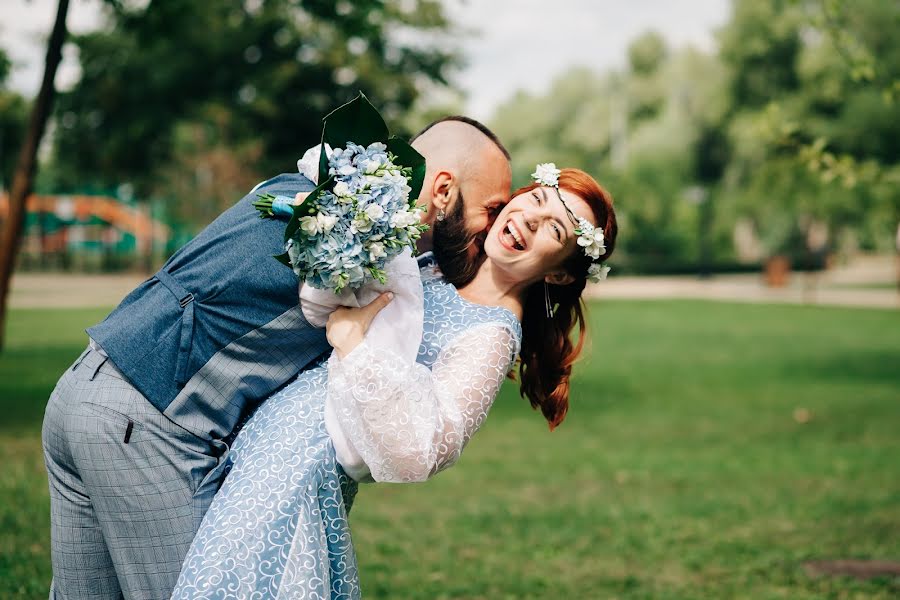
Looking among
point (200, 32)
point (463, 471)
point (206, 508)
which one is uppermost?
point (200, 32)

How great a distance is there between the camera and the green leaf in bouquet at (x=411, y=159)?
2.56 metres

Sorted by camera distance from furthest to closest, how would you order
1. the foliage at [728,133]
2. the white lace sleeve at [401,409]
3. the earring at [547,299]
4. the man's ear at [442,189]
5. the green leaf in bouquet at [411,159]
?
the foliage at [728,133] < the earring at [547,299] < the man's ear at [442,189] < the green leaf in bouquet at [411,159] < the white lace sleeve at [401,409]

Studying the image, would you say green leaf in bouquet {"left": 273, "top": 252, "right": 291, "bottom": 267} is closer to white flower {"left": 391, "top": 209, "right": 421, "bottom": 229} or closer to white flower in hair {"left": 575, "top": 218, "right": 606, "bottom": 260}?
white flower {"left": 391, "top": 209, "right": 421, "bottom": 229}

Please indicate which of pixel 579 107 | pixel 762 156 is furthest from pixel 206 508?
pixel 579 107

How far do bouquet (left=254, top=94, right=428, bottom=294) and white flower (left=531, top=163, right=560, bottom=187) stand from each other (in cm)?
62

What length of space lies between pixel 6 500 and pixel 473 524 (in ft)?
10.9

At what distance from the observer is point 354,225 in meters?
2.38

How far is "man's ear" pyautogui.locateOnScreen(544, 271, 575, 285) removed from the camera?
10.0 feet

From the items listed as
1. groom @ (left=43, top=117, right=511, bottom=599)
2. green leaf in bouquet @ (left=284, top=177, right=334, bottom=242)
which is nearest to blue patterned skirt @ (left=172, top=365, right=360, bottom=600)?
groom @ (left=43, top=117, right=511, bottom=599)

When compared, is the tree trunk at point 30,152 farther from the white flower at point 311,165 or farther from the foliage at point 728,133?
the foliage at point 728,133

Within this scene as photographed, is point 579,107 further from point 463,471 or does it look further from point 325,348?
point 325,348

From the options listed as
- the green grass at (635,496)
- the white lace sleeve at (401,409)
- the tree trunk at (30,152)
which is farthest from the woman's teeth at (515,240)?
the tree trunk at (30,152)

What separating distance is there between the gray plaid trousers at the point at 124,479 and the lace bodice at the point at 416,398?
44 centimetres

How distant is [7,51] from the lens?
1071 centimetres
